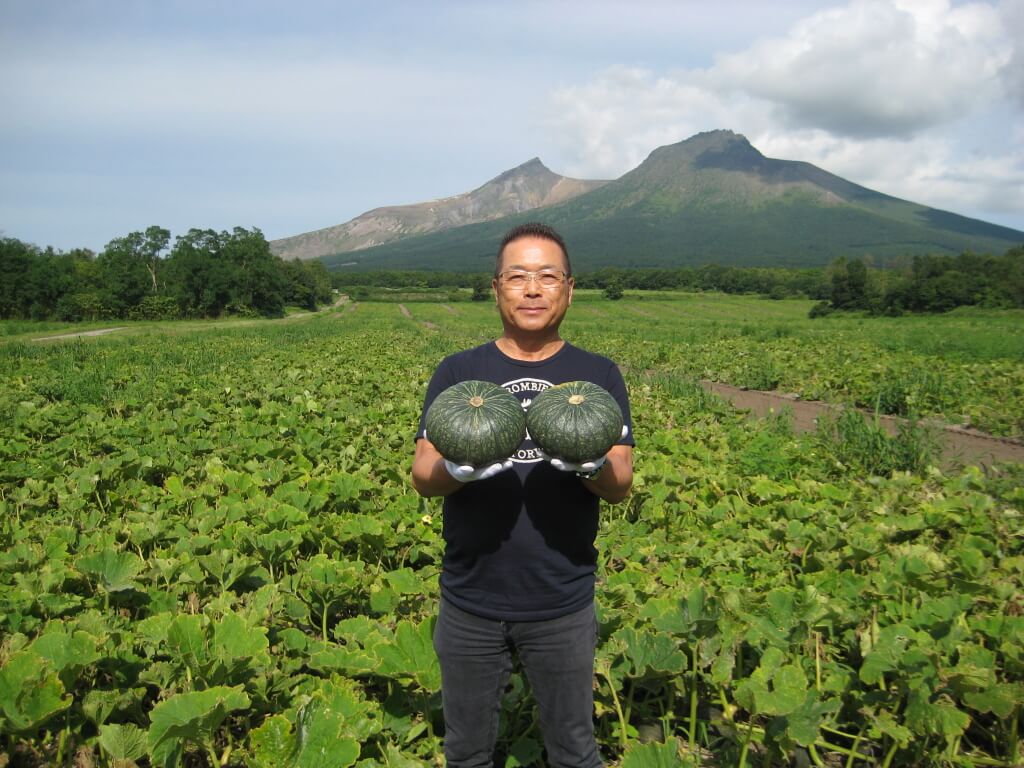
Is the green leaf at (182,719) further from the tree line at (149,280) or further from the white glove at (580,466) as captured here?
the tree line at (149,280)

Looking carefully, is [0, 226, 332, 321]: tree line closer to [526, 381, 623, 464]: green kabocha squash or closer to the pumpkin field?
the pumpkin field

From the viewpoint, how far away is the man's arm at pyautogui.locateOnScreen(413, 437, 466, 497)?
2016mm

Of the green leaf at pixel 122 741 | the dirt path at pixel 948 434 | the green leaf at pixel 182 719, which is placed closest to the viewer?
the green leaf at pixel 182 719

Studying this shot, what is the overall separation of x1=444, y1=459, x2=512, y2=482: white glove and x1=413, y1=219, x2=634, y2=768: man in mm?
212

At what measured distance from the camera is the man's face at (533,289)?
2.20m

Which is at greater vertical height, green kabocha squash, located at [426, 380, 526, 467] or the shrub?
green kabocha squash, located at [426, 380, 526, 467]

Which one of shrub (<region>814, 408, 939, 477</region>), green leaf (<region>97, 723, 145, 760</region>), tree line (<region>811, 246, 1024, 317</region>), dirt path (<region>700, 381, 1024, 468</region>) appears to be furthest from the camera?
tree line (<region>811, 246, 1024, 317</region>)

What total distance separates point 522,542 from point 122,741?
1484 millimetres

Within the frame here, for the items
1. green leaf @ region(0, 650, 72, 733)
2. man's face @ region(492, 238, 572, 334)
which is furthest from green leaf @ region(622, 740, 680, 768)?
green leaf @ region(0, 650, 72, 733)

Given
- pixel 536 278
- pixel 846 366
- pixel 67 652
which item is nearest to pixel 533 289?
pixel 536 278

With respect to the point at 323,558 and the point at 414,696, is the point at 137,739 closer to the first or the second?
the point at 414,696

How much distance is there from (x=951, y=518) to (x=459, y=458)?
174 inches

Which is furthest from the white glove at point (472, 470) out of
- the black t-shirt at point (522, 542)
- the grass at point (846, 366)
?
the grass at point (846, 366)

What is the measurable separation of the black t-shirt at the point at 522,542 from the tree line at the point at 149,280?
213 feet
